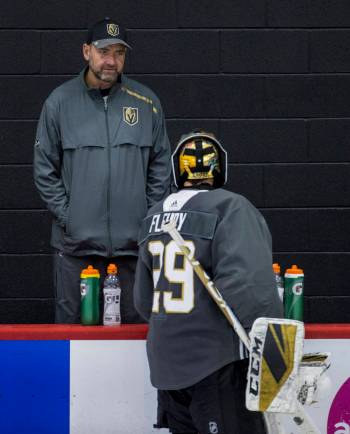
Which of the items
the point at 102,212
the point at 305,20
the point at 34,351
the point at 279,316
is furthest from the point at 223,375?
the point at 305,20

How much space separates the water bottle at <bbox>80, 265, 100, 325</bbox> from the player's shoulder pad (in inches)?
35.7

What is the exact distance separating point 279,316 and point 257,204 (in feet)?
8.36

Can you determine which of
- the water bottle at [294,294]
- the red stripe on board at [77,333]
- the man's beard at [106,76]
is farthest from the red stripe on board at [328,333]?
the man's beard at [106,76]

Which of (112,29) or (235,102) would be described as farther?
(235,102)

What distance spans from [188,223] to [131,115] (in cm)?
160

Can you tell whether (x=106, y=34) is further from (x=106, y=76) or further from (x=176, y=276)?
(x=176, y=276)

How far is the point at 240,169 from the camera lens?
6.61 metres

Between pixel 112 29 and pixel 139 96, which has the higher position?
pixel 112 29

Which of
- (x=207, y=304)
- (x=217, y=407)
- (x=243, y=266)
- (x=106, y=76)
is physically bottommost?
(x=217, y=407)

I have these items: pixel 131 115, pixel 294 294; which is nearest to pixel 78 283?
pixel 131 115

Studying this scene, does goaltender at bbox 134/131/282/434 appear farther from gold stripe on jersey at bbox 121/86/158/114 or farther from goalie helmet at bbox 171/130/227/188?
gold stripe on jersey at bbox 121/86/158/114

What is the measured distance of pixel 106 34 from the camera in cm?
546

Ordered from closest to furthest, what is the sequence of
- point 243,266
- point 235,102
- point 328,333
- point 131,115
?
point 243,266 < point 328,333 < point 131,115 < point 235,102

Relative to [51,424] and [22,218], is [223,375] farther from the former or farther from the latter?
[22,218]
